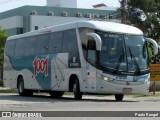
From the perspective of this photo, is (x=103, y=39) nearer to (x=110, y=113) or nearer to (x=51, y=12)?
(x=110, y=113)

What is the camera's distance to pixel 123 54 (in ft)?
73.7

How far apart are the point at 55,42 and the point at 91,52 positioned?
365 cm

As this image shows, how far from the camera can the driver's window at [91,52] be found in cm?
2231

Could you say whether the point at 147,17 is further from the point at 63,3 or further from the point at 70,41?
the point at 63,3

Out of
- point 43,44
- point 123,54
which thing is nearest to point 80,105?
point 123,54

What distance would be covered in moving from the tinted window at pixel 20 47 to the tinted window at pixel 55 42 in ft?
12.2

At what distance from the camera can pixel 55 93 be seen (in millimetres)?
29125

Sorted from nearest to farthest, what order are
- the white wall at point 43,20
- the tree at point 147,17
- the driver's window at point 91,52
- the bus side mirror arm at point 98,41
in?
the bus side mirror arm at point 98,41, the driver's window at point 91,52, the tree at point 147,17, the white wall at point 43,20

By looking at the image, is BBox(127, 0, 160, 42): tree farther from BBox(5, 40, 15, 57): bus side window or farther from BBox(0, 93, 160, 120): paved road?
BBox(0, 93, 160, 120): paved road

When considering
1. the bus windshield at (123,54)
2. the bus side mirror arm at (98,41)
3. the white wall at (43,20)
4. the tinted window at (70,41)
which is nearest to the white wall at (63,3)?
the white wall at (43,20)

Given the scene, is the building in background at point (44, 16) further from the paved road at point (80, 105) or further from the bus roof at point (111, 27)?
the paved road at point (80, 105)

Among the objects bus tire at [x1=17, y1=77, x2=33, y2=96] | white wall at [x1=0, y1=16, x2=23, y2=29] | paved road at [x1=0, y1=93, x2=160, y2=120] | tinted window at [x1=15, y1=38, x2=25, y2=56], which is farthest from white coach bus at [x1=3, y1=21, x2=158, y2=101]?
white wall at [x1=0, y1=16, x2=23, y2=29]

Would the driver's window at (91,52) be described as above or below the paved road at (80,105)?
above

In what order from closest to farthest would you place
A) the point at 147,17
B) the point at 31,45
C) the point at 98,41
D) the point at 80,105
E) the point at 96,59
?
the point at 80,105 < the point at 98,41 < the point at 96,59 < the point at 31,45 < the point at 147,17
